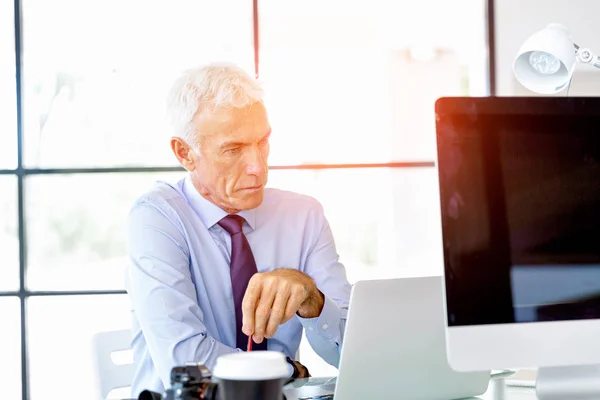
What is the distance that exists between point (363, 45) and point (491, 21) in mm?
576

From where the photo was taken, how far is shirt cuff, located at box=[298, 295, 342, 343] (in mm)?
A: 1815

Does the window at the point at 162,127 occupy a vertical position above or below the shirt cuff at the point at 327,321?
above

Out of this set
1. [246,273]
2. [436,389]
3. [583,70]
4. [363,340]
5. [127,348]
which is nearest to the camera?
[363,340]

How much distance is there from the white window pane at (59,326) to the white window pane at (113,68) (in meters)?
0.62

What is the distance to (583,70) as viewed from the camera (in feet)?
11.3

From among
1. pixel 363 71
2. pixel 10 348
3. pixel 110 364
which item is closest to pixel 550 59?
pixel 110 364

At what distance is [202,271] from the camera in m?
2.05

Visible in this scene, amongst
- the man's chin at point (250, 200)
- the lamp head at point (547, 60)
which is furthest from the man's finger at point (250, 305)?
the lamp head at point (547, 60)

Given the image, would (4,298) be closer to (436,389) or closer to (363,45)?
(363,45)

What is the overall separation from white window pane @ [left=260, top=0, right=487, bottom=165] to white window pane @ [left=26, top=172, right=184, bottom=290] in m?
0.64

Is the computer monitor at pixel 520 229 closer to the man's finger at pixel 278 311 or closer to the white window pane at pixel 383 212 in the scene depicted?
the man's finger at pixel 278 311

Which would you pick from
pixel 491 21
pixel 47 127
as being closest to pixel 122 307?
pixel 47 127

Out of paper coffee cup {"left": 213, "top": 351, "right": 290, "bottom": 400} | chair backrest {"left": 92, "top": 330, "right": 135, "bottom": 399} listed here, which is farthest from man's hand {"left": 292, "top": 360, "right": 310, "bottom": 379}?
paper coffee cup {"left": 213, "top": 351, "right": 290, "bottom": 400}

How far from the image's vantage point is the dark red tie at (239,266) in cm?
201
